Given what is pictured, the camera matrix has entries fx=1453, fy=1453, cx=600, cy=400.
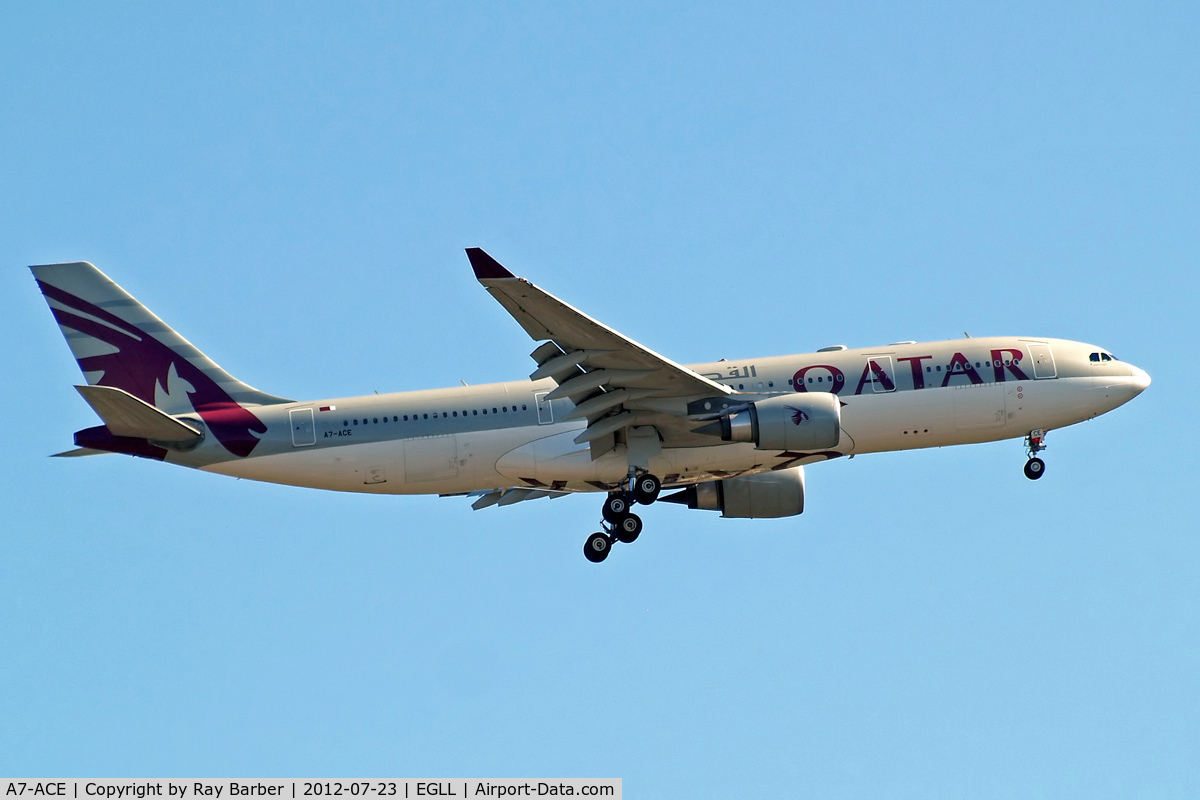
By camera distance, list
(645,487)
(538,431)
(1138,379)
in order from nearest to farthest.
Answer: (645,487), (538,431), (1138,379)

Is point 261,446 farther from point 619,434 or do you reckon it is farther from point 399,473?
point 619,434

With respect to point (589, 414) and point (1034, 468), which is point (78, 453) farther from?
point (1034, 468)

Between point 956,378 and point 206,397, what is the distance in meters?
20.5

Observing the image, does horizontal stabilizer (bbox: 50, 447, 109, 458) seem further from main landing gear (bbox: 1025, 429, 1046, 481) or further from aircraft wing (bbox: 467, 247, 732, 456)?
main landing gear (bbox: 1025, 429, 1046, 481)

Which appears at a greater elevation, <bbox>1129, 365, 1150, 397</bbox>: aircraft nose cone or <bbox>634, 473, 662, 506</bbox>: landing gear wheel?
<bbox>1129, 365, 1150, 397</bbox>: aircraft nose cone

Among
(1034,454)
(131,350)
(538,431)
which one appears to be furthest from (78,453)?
(1034,454)

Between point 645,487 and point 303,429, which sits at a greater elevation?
point 303,429

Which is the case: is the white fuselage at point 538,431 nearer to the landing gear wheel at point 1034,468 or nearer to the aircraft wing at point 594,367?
the aircraft wing at point 594,367

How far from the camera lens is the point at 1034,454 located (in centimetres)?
4125

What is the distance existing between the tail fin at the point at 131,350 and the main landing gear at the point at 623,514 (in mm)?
9398

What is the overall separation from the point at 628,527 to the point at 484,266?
437 inches

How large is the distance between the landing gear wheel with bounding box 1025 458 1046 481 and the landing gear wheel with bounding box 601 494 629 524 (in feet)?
38.2

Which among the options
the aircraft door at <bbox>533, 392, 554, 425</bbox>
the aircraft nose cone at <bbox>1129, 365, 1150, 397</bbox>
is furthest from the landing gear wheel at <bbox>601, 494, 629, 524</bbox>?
the aircraft nose cone at <bbox>1129, 365, 1150, 397</bbox>

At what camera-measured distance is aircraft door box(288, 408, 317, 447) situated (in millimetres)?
38531
